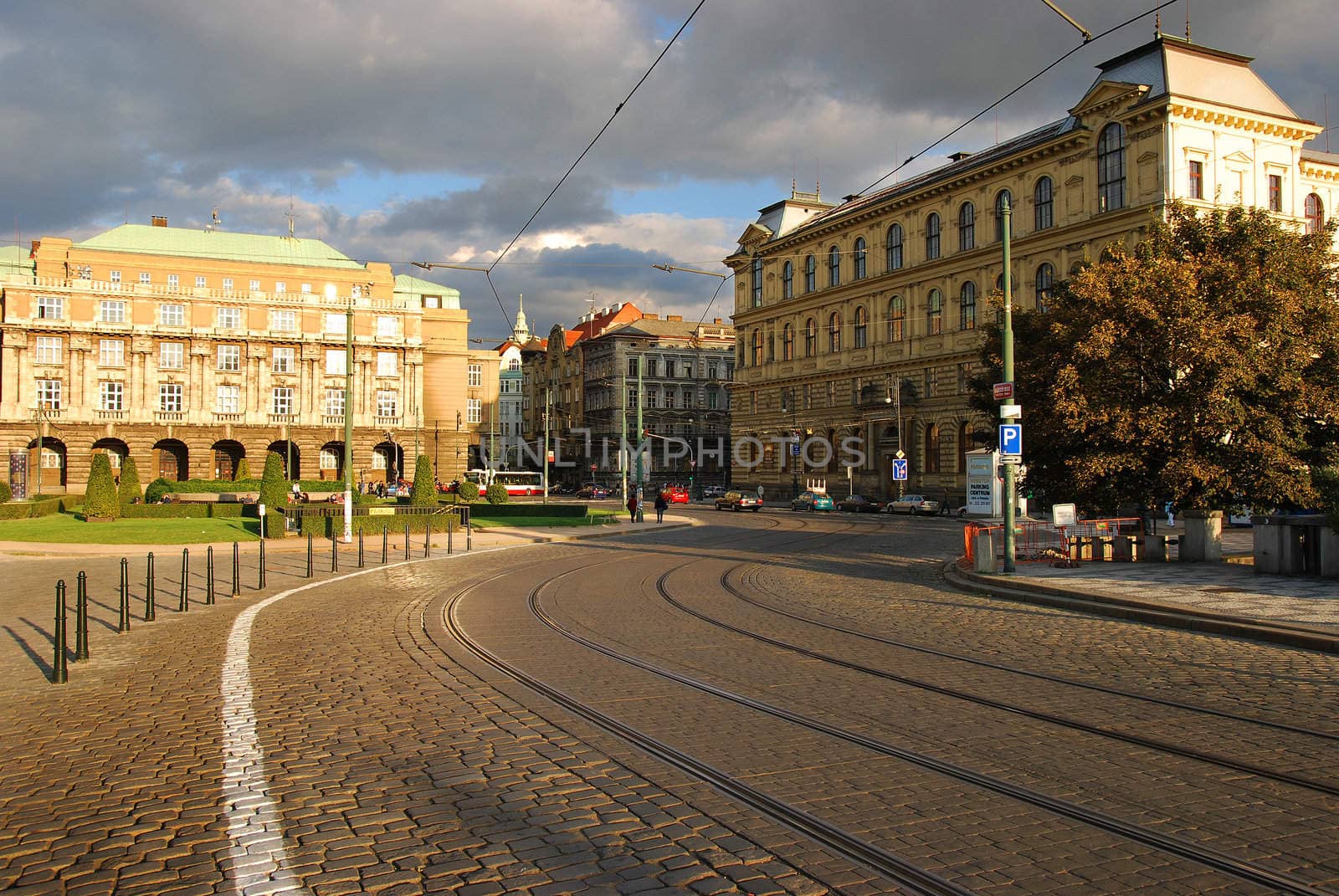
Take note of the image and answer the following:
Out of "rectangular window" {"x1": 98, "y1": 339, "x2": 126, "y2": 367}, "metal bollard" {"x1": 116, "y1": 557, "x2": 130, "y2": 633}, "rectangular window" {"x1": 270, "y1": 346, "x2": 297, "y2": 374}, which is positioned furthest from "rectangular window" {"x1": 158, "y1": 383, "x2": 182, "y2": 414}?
"metal bollard" {"x1": 116, "y1": 557, "x2": 130, "y2": 633}

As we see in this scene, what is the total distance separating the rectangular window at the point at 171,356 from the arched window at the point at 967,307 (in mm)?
56818

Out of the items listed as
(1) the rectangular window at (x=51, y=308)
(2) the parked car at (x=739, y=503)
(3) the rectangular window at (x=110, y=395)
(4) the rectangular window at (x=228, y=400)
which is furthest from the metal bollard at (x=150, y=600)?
(1) the rectangular window at (x=51, y=308)

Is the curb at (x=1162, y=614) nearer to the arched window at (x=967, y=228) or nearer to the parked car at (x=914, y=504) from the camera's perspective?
the parked car at (x=914, y=504)

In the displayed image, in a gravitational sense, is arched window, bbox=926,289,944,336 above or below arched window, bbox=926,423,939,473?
above

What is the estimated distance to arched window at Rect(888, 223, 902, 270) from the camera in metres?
65.6

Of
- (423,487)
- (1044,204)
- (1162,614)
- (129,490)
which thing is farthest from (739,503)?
(1162,614)

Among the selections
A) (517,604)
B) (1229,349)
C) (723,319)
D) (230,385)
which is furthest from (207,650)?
(723,319)

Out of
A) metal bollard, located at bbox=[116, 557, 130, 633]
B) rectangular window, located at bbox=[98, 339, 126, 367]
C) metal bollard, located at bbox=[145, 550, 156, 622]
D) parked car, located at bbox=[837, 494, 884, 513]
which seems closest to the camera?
metal bollard, located at bbox=[116, 557, 130, 633]

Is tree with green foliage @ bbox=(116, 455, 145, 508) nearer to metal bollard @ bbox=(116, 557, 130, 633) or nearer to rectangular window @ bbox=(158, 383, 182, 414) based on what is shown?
rectangular window @ bbox=(158, 383, 182, 414)

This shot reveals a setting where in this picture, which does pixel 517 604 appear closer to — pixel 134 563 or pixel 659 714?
pixel 659 714

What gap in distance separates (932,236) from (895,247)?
3.61 m

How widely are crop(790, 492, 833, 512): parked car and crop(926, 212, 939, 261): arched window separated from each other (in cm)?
1623

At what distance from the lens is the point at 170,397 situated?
251 ft

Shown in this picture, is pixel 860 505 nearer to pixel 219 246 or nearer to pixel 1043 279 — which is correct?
pixel 1043 279
